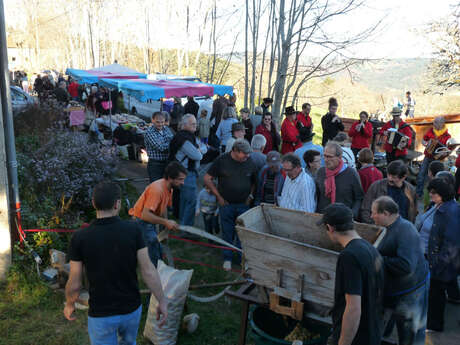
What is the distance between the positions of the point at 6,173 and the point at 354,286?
4535mm

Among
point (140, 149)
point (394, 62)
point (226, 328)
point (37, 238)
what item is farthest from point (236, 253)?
point (394, 62)

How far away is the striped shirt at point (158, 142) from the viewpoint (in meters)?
6.55

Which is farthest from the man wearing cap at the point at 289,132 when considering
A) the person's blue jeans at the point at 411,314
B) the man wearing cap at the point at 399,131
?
the person's blue jeans at the point at 411,314

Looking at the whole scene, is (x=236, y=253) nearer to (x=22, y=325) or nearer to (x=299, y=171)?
(x=299, y=171)

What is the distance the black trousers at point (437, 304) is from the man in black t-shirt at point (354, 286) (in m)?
1.93

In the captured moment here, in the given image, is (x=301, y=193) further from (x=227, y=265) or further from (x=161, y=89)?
(x=161, y=89)

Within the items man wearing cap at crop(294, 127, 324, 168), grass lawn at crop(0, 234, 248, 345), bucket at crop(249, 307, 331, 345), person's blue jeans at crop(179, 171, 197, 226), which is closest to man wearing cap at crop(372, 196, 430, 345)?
bucket at crop(249, 307, 331, 345)

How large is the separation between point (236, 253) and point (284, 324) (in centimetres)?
212

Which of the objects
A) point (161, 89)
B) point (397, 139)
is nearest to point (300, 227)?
point (397, 139)

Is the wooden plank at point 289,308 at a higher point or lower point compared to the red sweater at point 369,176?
lower

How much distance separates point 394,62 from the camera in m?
10.5

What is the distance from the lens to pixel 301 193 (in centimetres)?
494

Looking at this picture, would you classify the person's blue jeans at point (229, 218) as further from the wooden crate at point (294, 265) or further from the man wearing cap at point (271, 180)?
the wooden crate at point (294, 265)

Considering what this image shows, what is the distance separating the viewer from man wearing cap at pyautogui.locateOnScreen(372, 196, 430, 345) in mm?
3172
